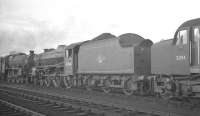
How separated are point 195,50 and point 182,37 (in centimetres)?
89

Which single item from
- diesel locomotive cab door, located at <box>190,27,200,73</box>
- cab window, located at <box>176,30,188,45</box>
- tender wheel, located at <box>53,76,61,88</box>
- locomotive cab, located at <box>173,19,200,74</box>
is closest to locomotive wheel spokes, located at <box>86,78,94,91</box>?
tender wheel, located at <box>53,76,61,88</box>

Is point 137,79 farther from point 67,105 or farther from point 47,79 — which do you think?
point 47,79

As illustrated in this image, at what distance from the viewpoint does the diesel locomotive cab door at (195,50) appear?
1044 centimetres

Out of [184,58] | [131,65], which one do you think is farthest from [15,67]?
[184,58]

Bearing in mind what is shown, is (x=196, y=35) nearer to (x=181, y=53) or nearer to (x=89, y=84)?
(x=181, y=53)

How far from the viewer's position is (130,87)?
14875mm

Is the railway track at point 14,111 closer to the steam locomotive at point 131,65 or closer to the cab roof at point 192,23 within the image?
the steam locomotive at point 131,65

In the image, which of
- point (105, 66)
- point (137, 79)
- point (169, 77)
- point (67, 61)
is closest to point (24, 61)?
point (67, 61)

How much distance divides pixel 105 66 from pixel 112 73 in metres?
0.80

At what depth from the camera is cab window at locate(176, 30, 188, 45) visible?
1096 cm

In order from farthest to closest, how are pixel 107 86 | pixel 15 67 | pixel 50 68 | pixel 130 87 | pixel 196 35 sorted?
pixel 15 67, pixel 50 68, pixel 107 86, pixel 130 87, pixel 196 35

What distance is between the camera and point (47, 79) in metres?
24.6

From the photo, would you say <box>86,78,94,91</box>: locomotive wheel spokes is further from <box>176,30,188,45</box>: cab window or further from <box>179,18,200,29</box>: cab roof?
<box>179,18,200,29</box>: cab roof

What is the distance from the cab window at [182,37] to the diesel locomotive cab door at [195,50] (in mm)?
329
